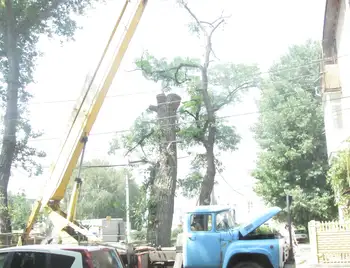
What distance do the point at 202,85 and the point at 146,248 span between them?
12.0 m

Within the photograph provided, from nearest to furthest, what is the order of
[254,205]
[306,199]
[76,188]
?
[76,188]
[306,199]
[254,205]

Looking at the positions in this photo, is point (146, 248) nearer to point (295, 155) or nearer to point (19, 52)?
point (19, 52)

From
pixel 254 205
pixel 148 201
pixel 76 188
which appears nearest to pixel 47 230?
pixel 76 188

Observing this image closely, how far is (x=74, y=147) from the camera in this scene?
1186cm

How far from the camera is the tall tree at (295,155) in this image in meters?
31.0

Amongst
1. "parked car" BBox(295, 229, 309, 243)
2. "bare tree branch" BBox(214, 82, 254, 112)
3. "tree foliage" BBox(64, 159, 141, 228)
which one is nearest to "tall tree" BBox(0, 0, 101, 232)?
"bare tree branch" BBox(214, 82, 254, 112)

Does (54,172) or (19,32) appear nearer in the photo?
(54,172)

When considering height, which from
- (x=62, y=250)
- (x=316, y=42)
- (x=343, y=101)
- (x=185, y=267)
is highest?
(x=316, y=42)

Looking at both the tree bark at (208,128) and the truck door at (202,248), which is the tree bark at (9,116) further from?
the truck door at (202,248)

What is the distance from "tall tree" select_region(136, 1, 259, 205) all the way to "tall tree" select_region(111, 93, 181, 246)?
2136mm

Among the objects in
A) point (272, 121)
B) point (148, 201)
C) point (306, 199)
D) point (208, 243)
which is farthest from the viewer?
point (272, 121)

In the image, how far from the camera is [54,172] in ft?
39.3

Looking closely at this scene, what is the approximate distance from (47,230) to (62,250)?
7.04m

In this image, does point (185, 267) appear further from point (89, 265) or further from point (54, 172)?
point (89, 265)
